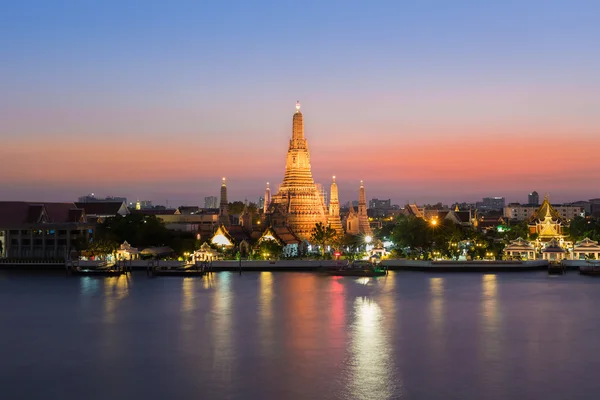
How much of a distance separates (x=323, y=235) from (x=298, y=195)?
196 inches

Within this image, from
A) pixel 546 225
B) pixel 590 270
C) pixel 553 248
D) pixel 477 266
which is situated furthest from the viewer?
pixel 546 225

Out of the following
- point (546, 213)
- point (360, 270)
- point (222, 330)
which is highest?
point (546, 213)

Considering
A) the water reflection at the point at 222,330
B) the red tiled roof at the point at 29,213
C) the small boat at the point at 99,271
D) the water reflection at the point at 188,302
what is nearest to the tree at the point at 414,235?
the water reflection at the point at 188,302

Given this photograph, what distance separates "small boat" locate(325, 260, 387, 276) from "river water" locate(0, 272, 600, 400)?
5478 millimetres

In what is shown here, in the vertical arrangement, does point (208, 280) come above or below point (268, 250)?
below

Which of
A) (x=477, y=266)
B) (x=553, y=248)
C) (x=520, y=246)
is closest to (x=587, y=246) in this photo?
(x=553, y=248)

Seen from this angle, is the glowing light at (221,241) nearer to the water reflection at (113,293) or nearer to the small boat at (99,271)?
the small boat at (99,271)

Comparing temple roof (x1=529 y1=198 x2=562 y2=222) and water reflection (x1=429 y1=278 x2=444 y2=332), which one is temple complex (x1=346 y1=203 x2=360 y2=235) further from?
water reflection (x1=429 y1=278 x2=444 y2=332)

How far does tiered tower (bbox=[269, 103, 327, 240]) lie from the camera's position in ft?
163

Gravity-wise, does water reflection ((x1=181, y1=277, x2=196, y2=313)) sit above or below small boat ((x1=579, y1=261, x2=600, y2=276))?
below

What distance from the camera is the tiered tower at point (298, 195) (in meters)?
49.7

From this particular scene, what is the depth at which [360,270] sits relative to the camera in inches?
1554

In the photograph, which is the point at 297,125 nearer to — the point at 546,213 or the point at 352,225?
the point at 352,225

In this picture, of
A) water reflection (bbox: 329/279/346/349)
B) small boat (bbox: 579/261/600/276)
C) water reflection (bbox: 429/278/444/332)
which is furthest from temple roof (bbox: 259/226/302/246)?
small boat (bbox: 579/261/600/276)
